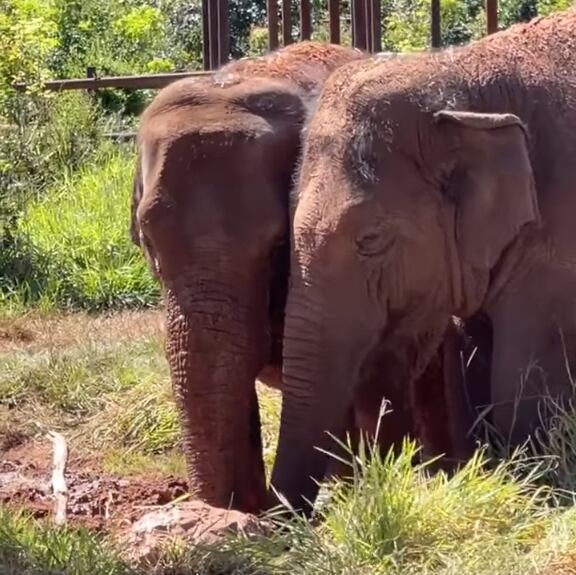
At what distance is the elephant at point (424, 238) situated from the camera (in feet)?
19.7

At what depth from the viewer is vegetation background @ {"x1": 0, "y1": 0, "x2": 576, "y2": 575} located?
5.09 metres

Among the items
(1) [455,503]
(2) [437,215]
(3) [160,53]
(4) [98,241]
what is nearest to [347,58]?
(2) [437,215]

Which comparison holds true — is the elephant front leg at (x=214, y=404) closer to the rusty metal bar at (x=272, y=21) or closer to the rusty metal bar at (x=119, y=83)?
the rusty metal bar at (x=272, y=21)

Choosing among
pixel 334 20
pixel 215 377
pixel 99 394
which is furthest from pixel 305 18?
pixel 215 377

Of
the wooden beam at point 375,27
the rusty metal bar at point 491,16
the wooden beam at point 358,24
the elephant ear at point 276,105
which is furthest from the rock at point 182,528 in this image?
the wooden beam at point 375,27

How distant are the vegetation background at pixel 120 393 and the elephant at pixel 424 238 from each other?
0.29 meters

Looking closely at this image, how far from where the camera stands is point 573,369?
20.2 feet

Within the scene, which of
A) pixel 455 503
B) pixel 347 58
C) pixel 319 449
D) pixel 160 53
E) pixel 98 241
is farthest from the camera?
pixel 160 53

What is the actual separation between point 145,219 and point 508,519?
1843 millimetres

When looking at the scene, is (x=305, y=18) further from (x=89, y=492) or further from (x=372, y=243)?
(x=372, y=243)

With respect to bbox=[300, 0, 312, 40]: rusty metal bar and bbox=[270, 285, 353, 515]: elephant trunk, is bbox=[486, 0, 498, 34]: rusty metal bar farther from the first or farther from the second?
bbox=[270, 285, 353, 515]: elephant trunk

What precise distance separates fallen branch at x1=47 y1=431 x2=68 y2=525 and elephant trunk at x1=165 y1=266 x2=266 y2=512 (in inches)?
21.5

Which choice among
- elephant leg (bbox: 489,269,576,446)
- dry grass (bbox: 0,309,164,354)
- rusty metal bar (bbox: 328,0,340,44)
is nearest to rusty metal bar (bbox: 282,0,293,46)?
rusty metal bar (bbox: 328,0,340,44)

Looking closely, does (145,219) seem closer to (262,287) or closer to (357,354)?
(262,287)
